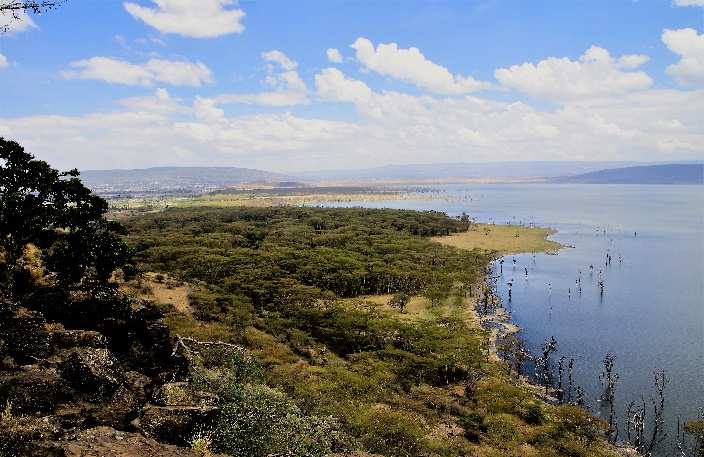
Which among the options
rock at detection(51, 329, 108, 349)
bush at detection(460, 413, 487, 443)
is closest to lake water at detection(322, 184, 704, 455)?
bush at detection(460, 413, 487, 443)

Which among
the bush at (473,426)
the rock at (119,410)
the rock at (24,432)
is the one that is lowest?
the bush at (473,426)

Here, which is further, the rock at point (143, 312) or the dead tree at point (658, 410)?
the dead tree at point (658, 410)

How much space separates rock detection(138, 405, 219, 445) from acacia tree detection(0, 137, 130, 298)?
14.4m

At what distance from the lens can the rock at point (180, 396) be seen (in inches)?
989

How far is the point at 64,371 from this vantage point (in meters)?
24.4

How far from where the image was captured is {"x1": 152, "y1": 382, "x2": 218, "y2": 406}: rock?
25.1 metres

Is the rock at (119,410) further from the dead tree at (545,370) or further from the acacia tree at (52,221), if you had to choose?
the dead tree at (545,370)

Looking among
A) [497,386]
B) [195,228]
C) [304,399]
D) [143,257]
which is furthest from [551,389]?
[195,228]

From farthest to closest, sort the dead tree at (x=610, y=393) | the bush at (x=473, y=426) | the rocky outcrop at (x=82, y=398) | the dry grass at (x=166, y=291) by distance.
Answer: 1. the dry grass at (x=166, y=291)
2. the dead tree at (x=610, y=393)
3. the bush at (x=473, y=426)
4. the rocky outcrop at (x=82, y=398)

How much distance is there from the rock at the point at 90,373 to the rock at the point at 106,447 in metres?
3.64

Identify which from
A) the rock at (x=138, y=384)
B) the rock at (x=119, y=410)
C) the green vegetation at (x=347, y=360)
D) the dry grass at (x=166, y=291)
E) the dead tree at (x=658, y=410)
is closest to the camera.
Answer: the rock at (x=119, y=410)

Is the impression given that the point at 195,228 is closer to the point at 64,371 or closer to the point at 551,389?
the point at 551,389

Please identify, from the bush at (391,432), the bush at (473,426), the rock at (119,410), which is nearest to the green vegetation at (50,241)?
the rock at (119,410)

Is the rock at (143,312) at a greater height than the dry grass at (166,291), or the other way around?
the rock at (143,312)
